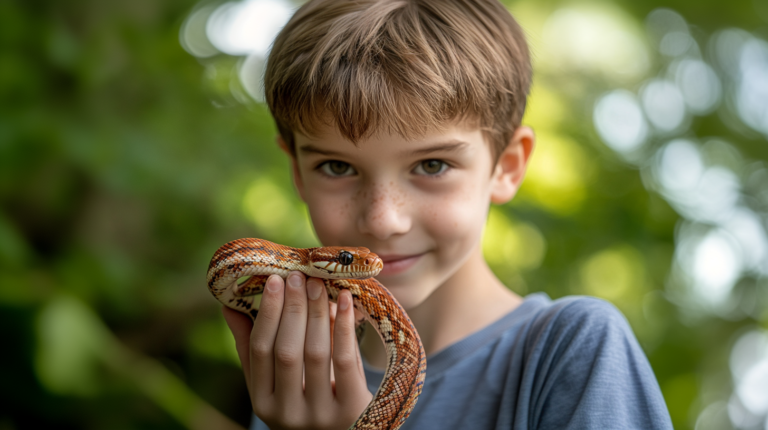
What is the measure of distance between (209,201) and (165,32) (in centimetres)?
143

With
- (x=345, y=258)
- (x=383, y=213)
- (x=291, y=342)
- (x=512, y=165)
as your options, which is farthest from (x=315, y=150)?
(x=512, y=165)

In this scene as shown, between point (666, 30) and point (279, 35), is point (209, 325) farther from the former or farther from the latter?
point (666, 30)

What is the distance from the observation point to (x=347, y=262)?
164cm

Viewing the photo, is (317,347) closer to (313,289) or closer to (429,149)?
(313,289)

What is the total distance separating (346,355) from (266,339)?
0.87ft

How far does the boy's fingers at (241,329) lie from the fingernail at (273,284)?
334mm

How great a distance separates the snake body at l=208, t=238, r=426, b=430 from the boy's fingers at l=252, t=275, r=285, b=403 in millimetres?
85

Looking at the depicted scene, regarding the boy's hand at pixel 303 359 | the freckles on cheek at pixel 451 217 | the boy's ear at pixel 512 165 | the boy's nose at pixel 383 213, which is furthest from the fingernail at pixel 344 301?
the boy's ear at pixel 512 165

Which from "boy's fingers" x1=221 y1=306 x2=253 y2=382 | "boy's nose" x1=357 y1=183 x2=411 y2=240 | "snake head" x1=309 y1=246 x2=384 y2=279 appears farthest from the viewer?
"boy's fingers" x1=221 y1=306 x2=253 y2=382

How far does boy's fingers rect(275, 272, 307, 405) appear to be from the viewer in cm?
172

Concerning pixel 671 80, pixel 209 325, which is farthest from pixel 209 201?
pixel 671 80

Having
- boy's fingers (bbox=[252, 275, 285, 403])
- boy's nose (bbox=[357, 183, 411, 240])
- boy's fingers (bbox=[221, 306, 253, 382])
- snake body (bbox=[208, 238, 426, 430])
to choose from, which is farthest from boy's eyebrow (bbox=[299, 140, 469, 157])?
boy's fingers (bbox=[221, 306, 253, 382])

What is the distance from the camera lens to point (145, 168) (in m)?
3.75

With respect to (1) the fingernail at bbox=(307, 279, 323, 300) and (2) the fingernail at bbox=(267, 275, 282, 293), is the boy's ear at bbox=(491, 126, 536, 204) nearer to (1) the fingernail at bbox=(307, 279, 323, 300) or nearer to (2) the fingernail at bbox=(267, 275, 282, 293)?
(1) the fingernail at bbox=(307, 279, 323, 300)
